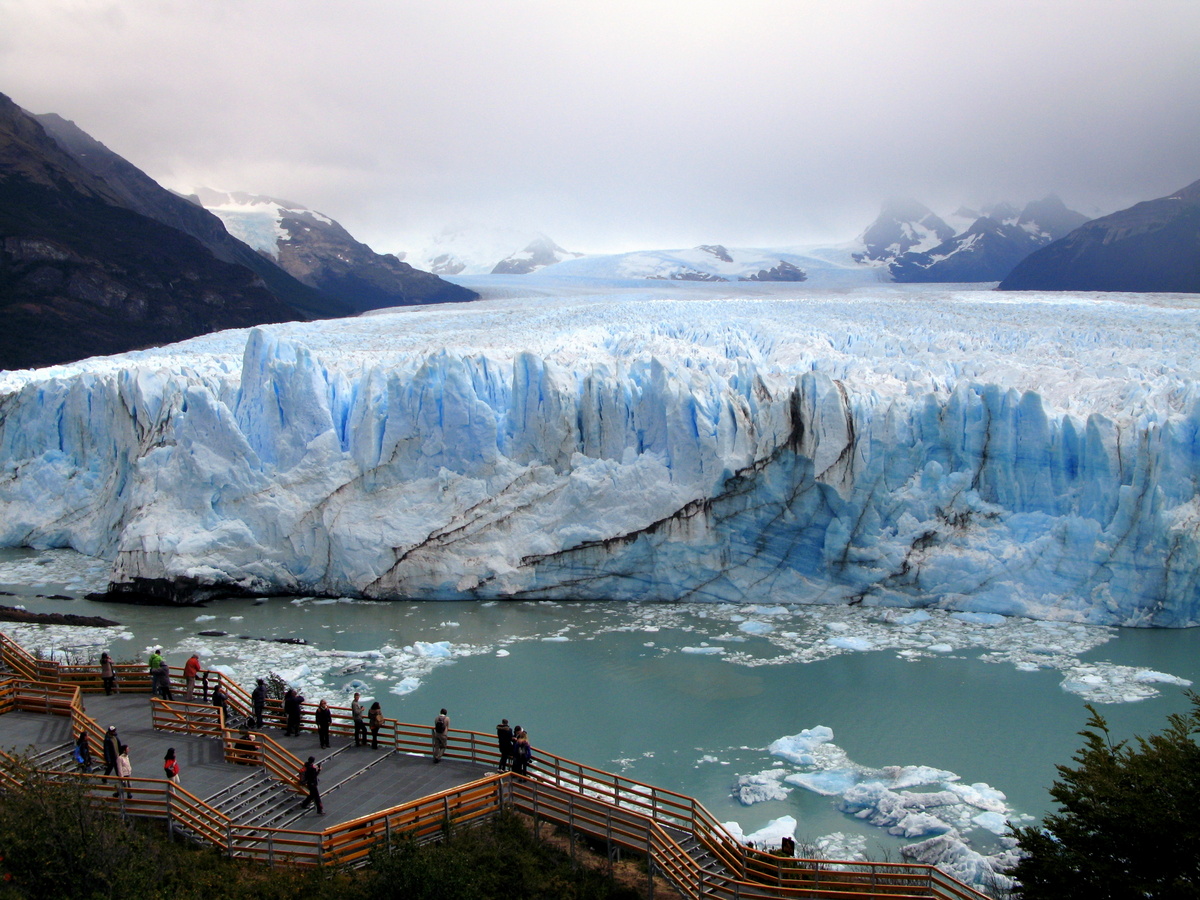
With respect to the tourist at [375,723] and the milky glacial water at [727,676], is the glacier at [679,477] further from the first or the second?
the tourist at [375,723]

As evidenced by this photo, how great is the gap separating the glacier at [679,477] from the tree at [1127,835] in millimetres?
9023

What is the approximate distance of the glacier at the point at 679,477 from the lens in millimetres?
14500

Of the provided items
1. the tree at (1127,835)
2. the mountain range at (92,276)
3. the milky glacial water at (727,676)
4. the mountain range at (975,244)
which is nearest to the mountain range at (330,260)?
the mountain range at (92,276)

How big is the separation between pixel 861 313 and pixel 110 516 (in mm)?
17646

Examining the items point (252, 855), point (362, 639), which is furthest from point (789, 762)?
point (362, 639)

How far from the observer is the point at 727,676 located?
39.9 ft

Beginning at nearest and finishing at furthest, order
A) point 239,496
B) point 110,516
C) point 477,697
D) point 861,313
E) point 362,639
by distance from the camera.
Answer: point 477,697
point 362,639
point 239,496
point 110,516
point 861,313

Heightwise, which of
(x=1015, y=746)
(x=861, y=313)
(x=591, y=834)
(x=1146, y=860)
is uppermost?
(x=861, y=313)

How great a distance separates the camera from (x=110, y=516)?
1811cm

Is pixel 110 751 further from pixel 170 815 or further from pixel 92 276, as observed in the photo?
pixel 92 276

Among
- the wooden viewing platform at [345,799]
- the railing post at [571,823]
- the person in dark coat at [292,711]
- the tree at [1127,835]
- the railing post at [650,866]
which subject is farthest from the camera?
the person in dark coat at [292,711]

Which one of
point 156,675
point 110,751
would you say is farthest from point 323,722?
point 156,675

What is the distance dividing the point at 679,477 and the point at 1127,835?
1082 cm

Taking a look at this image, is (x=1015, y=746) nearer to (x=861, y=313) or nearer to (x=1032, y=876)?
(x=1032, y=876)
